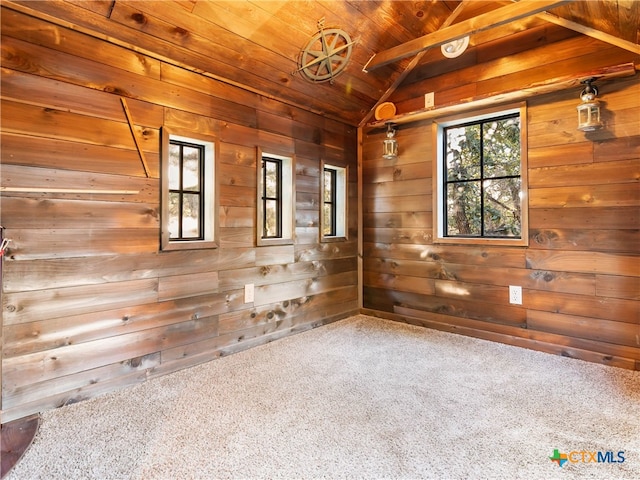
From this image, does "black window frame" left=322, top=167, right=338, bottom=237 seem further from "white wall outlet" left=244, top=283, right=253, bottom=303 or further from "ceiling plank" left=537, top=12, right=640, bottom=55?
"ceiling plank" left=537, top=12, right=640, bottom=55

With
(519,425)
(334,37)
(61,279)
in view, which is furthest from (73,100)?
(519,425)

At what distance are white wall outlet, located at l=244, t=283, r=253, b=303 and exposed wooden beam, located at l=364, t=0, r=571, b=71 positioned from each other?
2066 mm

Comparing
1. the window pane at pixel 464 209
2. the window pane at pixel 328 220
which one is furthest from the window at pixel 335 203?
the window pane at pixel 464 209

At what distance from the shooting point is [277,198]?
10.2ft

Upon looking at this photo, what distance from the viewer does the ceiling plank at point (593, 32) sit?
7.51 feet

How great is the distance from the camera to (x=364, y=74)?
10.3ft

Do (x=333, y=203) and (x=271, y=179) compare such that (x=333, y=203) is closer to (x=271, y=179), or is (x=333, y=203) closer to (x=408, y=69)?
(x=271, y=179)

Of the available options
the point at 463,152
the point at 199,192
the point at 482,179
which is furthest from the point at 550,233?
the point at 199,192

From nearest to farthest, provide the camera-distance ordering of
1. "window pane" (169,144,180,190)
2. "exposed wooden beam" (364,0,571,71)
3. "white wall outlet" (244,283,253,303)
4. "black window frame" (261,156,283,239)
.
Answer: "exposed wooden beam" (364,0,571,71) → "window pane" (169,144,180,190) → "white wall outlet" (244,283,253,303) → "black window frame" (261,156,283,239)

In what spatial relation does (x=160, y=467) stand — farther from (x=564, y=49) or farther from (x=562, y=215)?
(x=564, y=49)

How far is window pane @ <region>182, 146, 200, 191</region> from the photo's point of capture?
8.07 feet

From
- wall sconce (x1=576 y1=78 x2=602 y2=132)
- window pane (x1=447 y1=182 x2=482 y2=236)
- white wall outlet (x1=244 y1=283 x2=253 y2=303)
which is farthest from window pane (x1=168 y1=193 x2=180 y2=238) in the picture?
wall sconce (x1=576 y1=78 x2=602 y2=132)

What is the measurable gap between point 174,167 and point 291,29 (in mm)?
1228

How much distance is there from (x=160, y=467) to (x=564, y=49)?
3466mm
